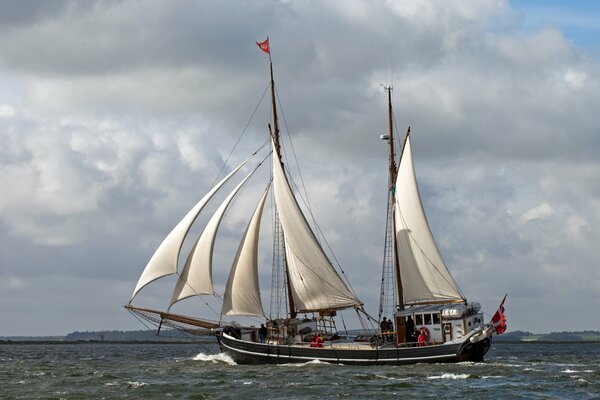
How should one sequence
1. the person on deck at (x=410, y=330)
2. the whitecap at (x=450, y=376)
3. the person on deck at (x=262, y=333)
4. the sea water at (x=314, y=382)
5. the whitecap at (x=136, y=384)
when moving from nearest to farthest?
1. the sea water at (x=314, y=382)
2. the whitecap at (x=136, y=384)
3. the whitecap at (x=450, y=376)
4. the person on deck at (x=410, y=330)
5. the person on deck at (x=262, y=333)

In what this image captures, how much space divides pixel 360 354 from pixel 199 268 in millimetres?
13522

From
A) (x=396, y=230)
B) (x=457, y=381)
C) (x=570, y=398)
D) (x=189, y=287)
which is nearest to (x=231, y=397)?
(x=457, y=381)

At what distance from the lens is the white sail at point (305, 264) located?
7206cm

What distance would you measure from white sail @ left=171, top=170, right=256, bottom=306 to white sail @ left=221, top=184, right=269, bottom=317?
1.82m

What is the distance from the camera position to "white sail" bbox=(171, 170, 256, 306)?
71.4 metres

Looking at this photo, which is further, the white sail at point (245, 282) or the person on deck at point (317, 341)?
the white sail at point (245, 282)

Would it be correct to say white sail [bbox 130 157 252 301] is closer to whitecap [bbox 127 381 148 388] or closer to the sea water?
the sea water

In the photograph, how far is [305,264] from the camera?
238 ft

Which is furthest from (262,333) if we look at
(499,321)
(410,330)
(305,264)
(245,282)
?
(499,321)

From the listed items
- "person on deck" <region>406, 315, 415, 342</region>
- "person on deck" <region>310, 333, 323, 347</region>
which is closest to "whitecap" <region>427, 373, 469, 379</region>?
"person on deck" <region>406, 315, 415, 342</region>

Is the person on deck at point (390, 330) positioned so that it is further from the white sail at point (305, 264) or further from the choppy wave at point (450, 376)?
the choppy wave at point (450, 376)

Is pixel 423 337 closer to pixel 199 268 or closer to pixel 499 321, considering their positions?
pixel 499 321

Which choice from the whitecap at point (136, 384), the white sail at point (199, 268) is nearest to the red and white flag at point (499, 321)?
the white sail at point (199, 268)

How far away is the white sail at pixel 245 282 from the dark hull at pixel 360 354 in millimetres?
2516
